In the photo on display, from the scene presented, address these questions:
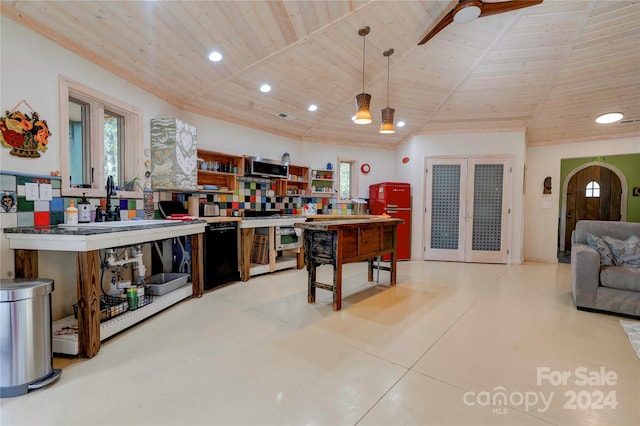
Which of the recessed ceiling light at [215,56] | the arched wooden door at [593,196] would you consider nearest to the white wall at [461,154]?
the arched wooden door at [593,196]

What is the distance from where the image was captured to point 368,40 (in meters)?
3.78

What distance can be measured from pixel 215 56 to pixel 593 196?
928 centimetres

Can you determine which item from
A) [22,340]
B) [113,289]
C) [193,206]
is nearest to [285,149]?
[193,206]

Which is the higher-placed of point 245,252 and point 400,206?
point 400,206

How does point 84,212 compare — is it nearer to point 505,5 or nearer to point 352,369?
point 352,369

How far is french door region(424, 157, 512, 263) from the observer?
6.02m

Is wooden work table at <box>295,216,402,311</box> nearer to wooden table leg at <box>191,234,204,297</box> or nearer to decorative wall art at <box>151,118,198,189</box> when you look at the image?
wooden table leg at <box>191,234,204,297</box>

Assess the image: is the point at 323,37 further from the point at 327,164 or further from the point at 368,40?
the point at 327,164

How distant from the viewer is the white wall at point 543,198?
6.25m

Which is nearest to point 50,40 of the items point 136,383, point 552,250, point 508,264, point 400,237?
point 136,383

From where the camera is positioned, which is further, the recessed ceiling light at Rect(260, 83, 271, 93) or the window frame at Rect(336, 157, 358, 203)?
the window frame at Rect(336, 157, 358, 203)

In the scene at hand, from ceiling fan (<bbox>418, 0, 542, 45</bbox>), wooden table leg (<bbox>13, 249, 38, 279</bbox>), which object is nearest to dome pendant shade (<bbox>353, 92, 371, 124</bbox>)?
ceiling fan (<bbox>418, 0, 542, 45</bbox>)

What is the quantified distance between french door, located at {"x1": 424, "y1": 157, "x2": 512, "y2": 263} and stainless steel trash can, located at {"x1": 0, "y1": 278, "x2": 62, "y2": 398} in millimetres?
6002

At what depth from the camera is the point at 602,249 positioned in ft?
11.5
